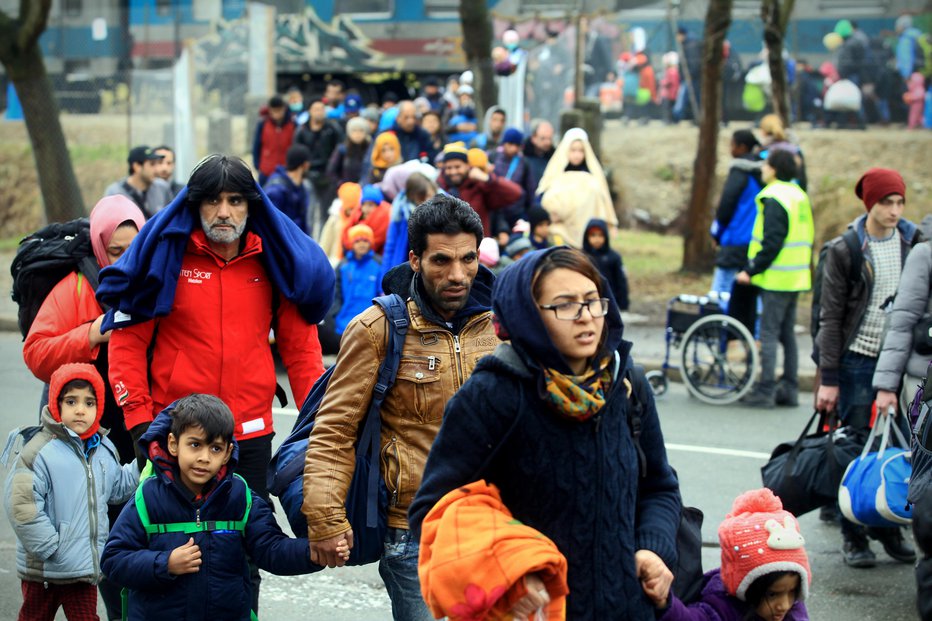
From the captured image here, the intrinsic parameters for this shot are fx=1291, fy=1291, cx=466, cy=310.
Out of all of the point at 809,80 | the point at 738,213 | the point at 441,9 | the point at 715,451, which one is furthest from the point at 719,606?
the point at 441,9

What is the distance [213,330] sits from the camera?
4.77m


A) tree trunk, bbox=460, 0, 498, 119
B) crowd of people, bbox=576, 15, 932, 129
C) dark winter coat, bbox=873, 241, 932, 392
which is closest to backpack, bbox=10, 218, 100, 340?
dark winter coat, bbox=873, 241, 932, 392

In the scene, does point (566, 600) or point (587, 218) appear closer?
point (566, 600)

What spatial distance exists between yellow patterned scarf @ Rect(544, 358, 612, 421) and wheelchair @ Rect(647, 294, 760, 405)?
7.88 metres

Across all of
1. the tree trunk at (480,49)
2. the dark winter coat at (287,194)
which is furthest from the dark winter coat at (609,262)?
the tree trunk at (480,49)

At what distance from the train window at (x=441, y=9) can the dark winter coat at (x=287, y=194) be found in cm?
1532

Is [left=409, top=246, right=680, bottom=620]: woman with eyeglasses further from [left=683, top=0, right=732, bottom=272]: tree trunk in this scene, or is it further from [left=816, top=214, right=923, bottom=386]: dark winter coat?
[left=683, top=0, right=732, bottom=272]: tree trunk

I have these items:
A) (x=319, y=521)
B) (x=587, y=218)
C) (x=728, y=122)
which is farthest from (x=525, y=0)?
(x=319, y=521)

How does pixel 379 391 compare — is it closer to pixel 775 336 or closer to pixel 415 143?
pixel 775 336

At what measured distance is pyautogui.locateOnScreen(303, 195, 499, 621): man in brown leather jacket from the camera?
156 inches

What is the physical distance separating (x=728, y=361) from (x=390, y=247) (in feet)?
9.90

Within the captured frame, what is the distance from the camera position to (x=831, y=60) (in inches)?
947

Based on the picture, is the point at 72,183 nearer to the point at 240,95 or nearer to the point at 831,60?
the point at 240,95

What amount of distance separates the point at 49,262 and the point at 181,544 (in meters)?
1.65
